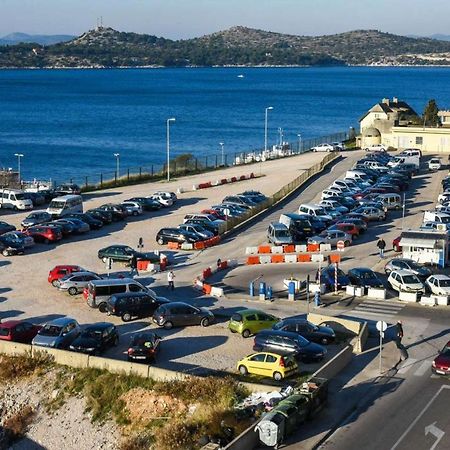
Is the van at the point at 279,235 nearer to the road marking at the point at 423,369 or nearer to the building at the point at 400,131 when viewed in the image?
the road marking at the point at 423,369

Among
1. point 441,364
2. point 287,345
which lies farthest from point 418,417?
point 287,345

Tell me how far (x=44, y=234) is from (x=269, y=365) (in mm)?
21956

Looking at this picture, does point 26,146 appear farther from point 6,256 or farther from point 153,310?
point 153,310

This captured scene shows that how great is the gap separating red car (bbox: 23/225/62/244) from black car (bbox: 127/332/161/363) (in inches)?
700

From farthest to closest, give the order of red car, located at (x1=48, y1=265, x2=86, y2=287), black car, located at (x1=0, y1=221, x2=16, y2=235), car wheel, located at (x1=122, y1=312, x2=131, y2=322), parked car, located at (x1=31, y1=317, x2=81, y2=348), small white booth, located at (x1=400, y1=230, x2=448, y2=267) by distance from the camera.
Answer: black car, located at (x1=0, y1=221, x2=16, y2=235) < small white booth, located at (x1=400, y1=230, x2=448, y2=267) < red car, located at (x1=48, y1=265, x2=86, y2=287) < car wheel, located at (x1=122, y1=312, x2=131, y2=322) < parked car, located at (x1=31, y1=317, x2=81, y2=348)

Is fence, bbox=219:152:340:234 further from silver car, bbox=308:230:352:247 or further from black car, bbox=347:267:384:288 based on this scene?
black car, bbox=347:267:384:288

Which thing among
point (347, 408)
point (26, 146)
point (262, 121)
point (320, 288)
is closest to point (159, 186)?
point (320, 288)

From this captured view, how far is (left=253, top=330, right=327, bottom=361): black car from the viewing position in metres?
25.9

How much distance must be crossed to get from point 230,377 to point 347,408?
3.71 meters

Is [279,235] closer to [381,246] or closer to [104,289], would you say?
[381,246]

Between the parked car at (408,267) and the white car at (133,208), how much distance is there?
19.4 meters

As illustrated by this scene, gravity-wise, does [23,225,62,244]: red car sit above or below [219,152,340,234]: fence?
above

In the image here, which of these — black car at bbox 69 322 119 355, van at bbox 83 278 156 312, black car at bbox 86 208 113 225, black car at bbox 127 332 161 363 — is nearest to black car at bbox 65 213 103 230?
black car at bbox 86 208 113 225

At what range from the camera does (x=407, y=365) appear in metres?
26.0
